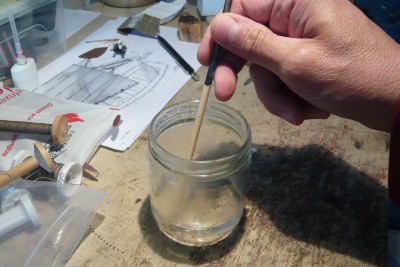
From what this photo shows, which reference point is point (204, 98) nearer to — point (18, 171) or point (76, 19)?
point (18, 171)

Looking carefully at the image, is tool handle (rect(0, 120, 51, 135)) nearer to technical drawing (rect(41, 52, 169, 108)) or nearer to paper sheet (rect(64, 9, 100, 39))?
technical drawing (rect(41, 52, 169, 108))

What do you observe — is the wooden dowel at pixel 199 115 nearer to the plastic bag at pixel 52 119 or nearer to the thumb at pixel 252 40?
the thumb at pixel 252 40

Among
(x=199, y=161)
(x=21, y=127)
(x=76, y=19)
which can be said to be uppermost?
(x=199, y=161)

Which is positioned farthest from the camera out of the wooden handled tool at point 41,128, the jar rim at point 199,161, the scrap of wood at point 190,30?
the scrap of wood at point 190,30

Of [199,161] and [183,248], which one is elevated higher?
[199,161]

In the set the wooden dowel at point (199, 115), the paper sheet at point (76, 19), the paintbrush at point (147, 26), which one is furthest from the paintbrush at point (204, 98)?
the paper sheet at point (76, 19)

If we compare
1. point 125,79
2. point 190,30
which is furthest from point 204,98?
point 190,30

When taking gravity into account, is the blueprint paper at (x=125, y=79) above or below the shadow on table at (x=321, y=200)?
Answer: below

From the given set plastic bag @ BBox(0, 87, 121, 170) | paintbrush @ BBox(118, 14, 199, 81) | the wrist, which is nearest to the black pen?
paintbrush @ BBox(118, 14, 199, 81)
